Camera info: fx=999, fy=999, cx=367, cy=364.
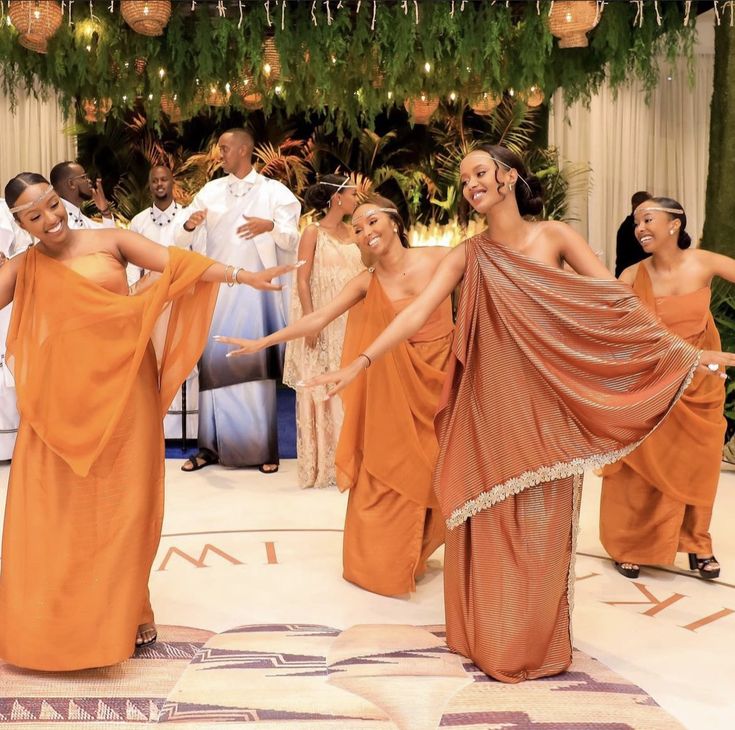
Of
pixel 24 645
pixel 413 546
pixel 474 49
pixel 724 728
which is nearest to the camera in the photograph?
pixel 724 728

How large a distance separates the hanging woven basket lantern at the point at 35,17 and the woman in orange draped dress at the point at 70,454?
10.2 ft

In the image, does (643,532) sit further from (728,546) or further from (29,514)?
(29,514)

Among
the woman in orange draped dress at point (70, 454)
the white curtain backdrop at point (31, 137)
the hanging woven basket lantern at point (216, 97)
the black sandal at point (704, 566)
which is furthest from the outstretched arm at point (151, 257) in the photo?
the white curtain backdrop at point (31, 137)

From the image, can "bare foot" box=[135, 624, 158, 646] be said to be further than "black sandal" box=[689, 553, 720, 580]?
No

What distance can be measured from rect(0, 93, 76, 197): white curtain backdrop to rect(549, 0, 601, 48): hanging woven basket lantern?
6.78 m

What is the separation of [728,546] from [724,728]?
2.11m

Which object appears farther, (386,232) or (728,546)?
(728,546)

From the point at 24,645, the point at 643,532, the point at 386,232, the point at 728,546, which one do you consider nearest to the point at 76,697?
the point at 24,645

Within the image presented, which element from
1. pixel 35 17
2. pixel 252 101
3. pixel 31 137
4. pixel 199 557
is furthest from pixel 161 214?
pixel 31 137

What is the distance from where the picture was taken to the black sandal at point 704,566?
14.3 ft

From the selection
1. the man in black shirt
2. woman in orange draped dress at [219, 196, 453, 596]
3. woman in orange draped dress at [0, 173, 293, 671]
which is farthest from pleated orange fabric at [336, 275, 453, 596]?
the man in black shirt

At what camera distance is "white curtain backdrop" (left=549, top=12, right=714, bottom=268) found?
11.1m

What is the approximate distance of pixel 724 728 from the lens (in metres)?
2.93

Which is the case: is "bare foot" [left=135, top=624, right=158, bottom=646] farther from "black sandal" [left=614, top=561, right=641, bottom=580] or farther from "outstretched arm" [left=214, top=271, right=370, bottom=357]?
"black sandal" [left=614, top=561, right=641, bottom=580]
